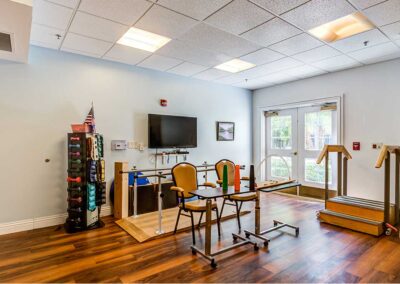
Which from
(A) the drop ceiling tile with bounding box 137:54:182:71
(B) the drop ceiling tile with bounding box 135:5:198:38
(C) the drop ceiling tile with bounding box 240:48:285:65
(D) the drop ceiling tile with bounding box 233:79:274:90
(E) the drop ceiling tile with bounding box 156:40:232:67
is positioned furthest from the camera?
(D) the drop ceiling tile with bounding box 233:79:274:90

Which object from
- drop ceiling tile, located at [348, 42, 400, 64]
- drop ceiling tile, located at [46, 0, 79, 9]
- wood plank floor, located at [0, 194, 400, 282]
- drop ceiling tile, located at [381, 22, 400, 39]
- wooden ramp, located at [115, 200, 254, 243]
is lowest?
wood plank floor, located at [0, 194, 400, 282]

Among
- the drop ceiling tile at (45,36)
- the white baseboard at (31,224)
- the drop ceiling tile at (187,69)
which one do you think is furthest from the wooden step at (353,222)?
the drop ceiling tile at (45,36)

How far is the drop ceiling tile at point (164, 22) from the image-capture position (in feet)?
9.06

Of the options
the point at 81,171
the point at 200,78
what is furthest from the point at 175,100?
the point at 81,171

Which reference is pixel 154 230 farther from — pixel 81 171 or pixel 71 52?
pixel 71 52

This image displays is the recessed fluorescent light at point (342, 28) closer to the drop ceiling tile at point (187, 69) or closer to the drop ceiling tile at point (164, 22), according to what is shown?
the drop ceiling tile at point (164, 22)

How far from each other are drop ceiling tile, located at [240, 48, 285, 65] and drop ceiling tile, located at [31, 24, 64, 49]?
285 cm

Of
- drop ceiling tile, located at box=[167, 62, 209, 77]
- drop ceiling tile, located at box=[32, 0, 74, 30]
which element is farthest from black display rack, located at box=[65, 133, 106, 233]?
drop ceiling tile, located at box=[167, 62, 209, 77]

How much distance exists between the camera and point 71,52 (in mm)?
3975

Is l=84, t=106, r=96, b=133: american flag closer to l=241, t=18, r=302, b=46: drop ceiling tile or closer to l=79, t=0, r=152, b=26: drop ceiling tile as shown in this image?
l=79, t=0, r=152, b=26: drop ceiling tile

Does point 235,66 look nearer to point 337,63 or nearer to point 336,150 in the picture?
point 337,63

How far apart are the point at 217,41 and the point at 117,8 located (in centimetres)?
144

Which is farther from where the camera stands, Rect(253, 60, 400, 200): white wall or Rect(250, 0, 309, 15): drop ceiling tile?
Rect(253, 60, 400, 200): white wall

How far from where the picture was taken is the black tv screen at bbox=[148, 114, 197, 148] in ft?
15.7
